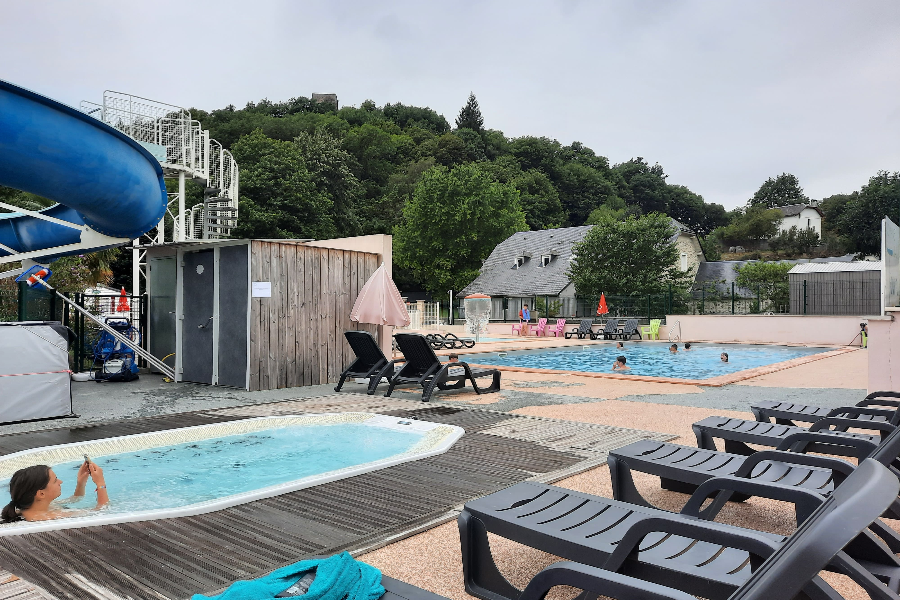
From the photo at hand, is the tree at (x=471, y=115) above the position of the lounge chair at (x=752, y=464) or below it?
above

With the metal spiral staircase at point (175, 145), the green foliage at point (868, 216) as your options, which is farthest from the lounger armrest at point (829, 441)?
the green foliage at point (868, 216)

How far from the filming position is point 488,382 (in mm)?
11195

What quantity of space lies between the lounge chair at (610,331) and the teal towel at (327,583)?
85.4ft

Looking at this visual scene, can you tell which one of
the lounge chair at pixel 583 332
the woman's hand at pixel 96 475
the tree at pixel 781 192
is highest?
the tree at pixel 781 192

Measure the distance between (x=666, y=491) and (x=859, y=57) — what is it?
788 inches

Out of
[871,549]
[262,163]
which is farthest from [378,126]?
[871,549]

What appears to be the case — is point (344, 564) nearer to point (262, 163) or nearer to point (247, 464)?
point (247, 464)

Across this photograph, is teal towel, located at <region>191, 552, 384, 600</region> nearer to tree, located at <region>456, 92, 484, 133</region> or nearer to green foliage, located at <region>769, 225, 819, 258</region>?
green foliage, located at <region>769, 225, 819, 258</region>

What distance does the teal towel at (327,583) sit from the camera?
1.95 metres

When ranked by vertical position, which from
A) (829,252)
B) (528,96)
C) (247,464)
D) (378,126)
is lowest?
(247,464)

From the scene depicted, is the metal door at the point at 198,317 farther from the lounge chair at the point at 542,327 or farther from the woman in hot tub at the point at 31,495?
the lounge chair at the point at 542,327

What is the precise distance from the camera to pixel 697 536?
1.82 m

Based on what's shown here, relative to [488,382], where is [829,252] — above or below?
above

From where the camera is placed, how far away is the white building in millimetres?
84125
